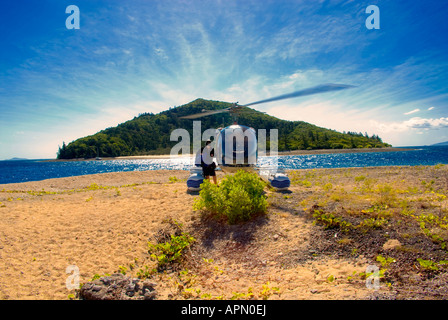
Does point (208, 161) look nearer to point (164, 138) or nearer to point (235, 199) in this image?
point (235, 199)

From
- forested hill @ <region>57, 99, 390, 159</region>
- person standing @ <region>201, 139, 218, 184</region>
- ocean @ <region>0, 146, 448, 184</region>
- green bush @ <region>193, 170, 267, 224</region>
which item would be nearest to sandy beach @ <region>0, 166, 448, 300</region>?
green bush @ <region>193, 170, 267, 224</region>

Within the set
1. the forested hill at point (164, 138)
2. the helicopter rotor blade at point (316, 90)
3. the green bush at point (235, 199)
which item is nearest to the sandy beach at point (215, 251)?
the green bush at point (235, 199)

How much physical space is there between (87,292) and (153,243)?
2.38 meters

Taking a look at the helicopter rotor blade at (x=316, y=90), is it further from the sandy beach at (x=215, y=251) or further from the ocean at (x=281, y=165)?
the ocean at (x=281, y=165)

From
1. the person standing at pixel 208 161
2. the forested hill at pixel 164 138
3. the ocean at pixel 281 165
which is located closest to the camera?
the person standing at pixel 208 161

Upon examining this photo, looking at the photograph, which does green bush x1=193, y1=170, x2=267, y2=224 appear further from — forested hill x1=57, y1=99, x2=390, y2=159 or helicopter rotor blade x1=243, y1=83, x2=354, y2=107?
forested hill x1=57, y1=99, x2=390, y2=159

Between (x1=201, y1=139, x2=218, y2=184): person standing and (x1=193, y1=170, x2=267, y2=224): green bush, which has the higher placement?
(x1=201, y1=139, x2=218, y2=184): person standing

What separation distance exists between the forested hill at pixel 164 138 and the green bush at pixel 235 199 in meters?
107

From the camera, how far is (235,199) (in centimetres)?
678

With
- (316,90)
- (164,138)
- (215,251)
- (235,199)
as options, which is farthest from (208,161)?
(164,138)

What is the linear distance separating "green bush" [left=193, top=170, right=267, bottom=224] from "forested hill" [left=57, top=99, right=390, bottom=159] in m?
107

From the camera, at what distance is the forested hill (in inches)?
4862

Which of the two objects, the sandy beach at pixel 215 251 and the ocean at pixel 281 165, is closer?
the sandy beach at pixel 215 251

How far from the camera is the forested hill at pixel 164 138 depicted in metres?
124
